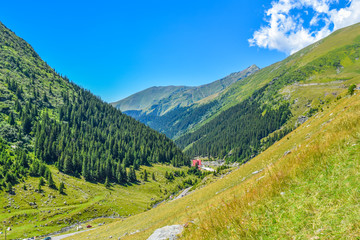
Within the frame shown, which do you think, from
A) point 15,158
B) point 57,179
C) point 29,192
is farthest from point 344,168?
point 15,158

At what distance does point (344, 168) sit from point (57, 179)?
134893mm

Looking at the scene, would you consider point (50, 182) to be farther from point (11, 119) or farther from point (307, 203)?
point (307, 203)

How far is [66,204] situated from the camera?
91.1 meters

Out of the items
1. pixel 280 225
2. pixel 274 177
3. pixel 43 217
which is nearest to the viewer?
pixel 280 225

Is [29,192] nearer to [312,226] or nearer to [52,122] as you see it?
[52,122]

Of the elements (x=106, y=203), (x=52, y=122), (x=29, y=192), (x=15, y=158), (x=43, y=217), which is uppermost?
(x=52, y=122)

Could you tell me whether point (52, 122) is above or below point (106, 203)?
above

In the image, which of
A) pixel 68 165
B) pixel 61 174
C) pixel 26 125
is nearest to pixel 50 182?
pixel 61 174

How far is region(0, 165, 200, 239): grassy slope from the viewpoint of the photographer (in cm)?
7250

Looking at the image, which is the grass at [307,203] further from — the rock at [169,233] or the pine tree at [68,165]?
the pine tree at [68,165]

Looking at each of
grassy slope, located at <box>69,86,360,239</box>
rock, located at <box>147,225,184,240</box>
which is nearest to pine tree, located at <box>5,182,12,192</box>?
rock, located at <box>147,225,184,240</box>

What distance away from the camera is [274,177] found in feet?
25.0

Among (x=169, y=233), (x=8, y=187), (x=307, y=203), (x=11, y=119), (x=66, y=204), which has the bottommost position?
(x=66, y=204)

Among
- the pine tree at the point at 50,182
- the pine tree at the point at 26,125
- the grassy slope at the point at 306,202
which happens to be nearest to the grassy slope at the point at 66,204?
the pine tree at the point at 50,182
